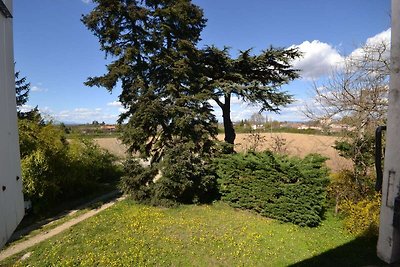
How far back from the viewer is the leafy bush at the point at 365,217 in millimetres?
10133

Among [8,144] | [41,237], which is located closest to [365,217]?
[8,144]

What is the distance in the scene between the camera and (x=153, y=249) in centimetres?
930

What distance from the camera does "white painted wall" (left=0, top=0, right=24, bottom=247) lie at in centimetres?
157

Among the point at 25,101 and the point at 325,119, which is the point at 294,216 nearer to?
the point at 325,119

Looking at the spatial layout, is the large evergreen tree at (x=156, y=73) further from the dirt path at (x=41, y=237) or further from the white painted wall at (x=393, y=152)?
the white painted wall at (x=393, y=152)

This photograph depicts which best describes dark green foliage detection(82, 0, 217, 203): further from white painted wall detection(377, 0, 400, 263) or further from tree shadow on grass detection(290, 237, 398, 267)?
white painted wall detection(377, 0, 400, 263)

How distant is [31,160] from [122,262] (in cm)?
700

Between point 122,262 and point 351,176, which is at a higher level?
point 351,176

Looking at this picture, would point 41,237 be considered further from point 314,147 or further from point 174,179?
point 314,147

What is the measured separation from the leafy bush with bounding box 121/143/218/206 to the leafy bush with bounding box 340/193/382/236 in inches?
259

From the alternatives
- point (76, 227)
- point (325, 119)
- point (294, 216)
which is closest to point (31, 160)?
point (76, 227)

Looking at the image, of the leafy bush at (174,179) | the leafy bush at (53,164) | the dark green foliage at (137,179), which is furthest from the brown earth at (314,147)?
the leafy bush at (53,164)

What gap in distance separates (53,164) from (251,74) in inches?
484

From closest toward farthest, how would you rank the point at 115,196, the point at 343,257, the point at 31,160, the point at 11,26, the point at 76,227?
the point at 11,26, the point at 343,257, the point at 76,227, the point at 31,160, the point at 115,196
